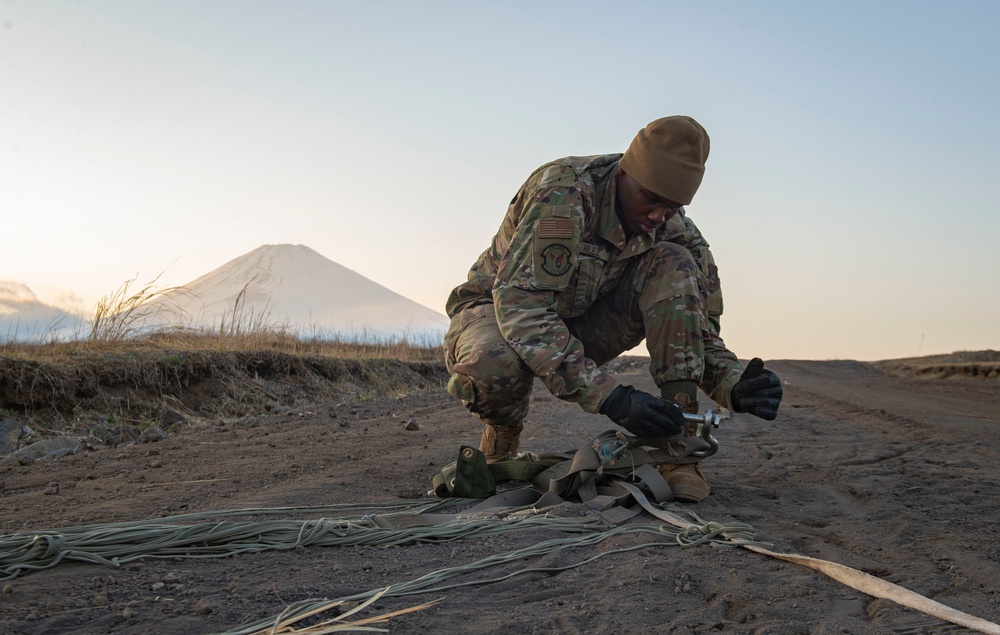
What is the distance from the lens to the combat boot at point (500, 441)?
3125 millimetres

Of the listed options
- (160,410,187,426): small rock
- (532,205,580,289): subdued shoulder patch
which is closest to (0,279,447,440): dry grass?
(160,410,187,426): small rock

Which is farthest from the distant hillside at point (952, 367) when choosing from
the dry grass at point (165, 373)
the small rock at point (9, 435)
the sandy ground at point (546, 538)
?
the small rock at point (9, 435)

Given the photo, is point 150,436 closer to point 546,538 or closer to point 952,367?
point 546,538

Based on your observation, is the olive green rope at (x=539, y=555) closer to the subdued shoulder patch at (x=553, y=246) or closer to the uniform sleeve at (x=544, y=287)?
the uniform sleeve at (x=544, y=287)

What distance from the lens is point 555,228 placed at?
269 centimetres

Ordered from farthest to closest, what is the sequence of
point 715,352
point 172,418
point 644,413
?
point 172,418, point 715,352, point 644,413

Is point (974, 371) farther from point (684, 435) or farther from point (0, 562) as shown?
point (0, 562)

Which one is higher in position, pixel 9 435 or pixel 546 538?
pixel 546 538

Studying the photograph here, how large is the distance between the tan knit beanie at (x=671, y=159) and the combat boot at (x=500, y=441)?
112 centimetres

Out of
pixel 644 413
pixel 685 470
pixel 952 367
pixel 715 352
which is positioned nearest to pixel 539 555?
pixel 644 413

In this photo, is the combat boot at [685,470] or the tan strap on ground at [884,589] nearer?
the tan strap on ground at [884,589]

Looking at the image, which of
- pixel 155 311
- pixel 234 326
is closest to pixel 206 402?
pixel 155 311

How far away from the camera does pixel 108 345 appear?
6215mm

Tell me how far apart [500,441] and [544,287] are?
797 millimetres
